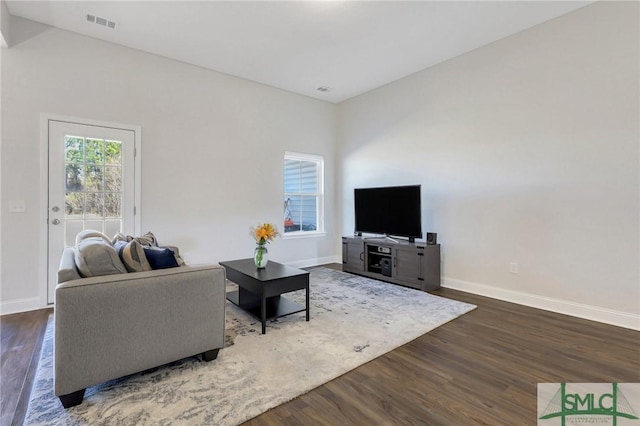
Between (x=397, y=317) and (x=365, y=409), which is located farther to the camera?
(x=397, y=317)

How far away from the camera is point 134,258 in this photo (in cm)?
210

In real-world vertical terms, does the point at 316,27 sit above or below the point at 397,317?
above

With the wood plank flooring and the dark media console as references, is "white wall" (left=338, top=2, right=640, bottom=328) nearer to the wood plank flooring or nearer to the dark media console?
the dark media console

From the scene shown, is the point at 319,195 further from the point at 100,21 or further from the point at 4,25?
the point at 4,25

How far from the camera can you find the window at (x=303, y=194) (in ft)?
18.4

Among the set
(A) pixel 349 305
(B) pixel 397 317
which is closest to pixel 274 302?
(A) pixel 349 305

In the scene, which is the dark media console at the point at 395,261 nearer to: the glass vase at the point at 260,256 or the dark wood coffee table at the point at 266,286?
the dark wood coffee table at the point at 266,286

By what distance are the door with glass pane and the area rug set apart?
3.81 feet

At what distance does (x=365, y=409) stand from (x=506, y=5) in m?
3.87

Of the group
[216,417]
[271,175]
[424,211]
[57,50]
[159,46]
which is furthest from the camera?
[271,175]

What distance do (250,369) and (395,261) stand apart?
2.81 meters

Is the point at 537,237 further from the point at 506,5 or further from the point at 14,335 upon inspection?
the point at 14,335

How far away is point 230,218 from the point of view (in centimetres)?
479

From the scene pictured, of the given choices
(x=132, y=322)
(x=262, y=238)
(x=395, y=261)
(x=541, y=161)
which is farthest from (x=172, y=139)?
(x=541, y=161)
